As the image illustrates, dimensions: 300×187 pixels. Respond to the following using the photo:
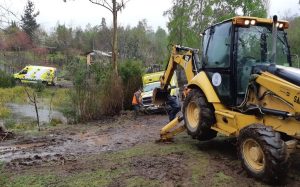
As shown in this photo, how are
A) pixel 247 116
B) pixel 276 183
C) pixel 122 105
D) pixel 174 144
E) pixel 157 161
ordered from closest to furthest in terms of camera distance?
1. pixel 276 183
2. pixel 247 116
3. pixel 157 161
4. pixel 174 144
5. pixel 122 105

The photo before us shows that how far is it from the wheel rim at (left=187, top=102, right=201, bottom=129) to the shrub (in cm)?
995

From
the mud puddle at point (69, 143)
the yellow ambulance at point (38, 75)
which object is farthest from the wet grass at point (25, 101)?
the yellow ambulance at point (38, 75)

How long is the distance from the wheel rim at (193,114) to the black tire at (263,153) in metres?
2.04

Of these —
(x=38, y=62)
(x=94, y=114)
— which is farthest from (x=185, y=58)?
(x=38, y=62)

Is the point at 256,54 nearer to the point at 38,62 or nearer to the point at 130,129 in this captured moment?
the point at 130,129

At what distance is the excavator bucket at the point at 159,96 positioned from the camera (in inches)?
417

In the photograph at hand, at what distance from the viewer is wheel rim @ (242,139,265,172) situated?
242 inches

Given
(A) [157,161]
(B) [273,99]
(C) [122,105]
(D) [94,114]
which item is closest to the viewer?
(B) [273,99]

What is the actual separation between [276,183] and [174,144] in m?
3.52

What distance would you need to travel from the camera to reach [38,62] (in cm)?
5225

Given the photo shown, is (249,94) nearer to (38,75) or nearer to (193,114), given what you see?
(193,114)

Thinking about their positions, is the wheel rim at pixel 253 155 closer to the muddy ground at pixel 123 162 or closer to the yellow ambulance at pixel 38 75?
the muddy ground at pixel 123 162

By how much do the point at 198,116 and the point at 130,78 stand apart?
11618mm

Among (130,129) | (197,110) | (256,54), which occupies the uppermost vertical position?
(256,54)
